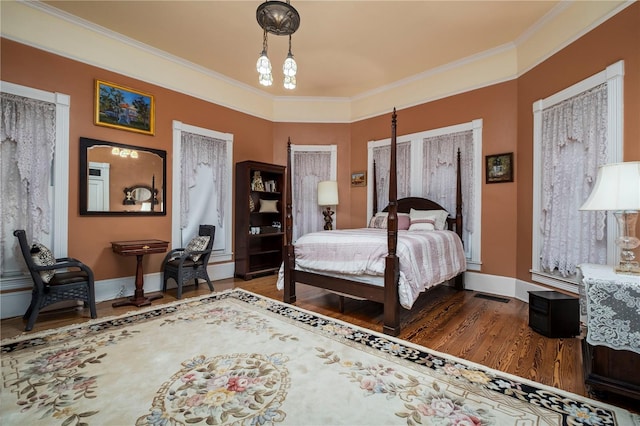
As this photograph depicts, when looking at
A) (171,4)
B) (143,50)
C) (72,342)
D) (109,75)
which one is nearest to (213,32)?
(171,4)

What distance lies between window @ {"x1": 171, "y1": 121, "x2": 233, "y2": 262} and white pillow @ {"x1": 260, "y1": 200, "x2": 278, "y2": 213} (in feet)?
1.76

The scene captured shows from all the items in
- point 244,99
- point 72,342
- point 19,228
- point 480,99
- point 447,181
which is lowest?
point 72,342

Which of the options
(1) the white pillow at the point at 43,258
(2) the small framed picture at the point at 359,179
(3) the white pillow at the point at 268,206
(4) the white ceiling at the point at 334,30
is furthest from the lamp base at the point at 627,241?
(1) the white pillow at the point at 43,258

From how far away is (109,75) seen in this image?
3533mm

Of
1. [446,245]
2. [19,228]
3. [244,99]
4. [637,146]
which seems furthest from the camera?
[244,99]

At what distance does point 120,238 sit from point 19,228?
0.89 meters

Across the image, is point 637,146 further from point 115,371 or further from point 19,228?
point 19,228

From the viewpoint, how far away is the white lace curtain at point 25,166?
2.87 m

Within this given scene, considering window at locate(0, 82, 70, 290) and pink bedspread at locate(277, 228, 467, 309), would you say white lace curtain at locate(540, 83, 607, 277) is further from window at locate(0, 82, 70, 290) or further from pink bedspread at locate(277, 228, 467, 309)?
Result: window at locate(0, 82, 70, 290)

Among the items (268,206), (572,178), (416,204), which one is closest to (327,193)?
(268,206)

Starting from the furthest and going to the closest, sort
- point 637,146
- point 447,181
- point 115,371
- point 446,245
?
point 447,181, point 446,245, point 637,146, point 115,371

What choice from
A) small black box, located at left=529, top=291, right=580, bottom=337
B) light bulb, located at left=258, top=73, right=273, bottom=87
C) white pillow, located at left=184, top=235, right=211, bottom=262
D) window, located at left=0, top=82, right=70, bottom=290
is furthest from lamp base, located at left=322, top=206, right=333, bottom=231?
window, located at left=0, top=82, right=70, bottom=290

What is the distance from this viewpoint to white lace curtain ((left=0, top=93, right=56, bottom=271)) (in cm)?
287

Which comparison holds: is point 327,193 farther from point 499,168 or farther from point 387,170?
point 499,168
